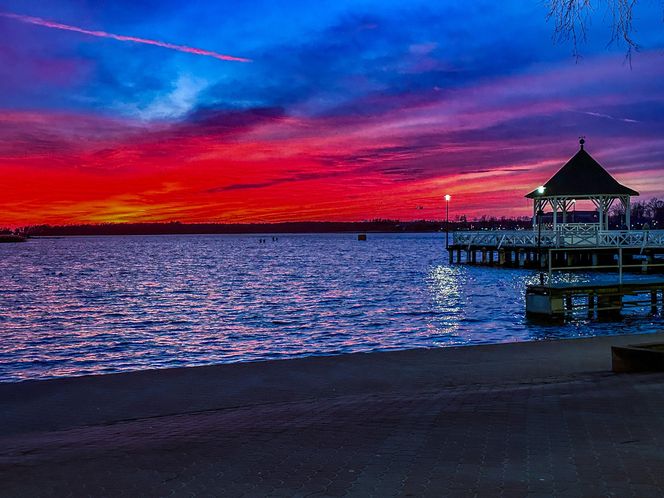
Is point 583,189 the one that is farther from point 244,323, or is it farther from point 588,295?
point 244,323

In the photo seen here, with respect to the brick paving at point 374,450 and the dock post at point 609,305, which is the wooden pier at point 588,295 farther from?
the brick paving at point 374,450

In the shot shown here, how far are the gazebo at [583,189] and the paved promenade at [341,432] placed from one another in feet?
139

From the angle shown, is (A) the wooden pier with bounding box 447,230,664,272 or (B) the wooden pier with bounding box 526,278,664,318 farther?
(A) the wooden pier with bounding box 447,230,664,272

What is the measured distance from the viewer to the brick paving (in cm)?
590

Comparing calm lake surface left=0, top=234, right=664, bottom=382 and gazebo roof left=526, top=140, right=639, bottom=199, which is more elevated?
gazebo roof left=526, top=140, right=639, bottom=199

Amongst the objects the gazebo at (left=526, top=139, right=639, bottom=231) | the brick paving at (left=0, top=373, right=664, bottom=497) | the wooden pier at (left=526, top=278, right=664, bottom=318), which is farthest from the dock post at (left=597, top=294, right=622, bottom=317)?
the gazebo at (left=526, top=139, right=639, bottom=231)

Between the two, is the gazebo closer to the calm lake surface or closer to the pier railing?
the pier railing

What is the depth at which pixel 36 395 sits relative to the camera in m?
11.3

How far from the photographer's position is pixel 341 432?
7.86 m

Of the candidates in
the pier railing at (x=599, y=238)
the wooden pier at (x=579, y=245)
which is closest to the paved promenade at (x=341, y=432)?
the wooden pier at (x=579, y=245)

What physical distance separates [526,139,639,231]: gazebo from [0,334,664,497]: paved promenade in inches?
1672

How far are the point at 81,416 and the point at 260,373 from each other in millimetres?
3991

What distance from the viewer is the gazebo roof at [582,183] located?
5252 cm

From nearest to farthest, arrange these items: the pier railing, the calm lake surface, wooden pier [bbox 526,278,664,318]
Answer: the calm lake surface → wooden pier [bbox 526,278,664,318] → the pier railing
